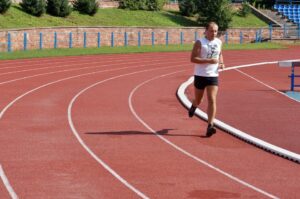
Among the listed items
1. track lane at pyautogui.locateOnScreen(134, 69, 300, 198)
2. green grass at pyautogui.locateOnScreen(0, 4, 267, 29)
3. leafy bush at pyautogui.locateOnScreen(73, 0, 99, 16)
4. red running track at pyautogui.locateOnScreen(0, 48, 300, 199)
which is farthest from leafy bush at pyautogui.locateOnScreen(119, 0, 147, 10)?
track lane at pyautogui.locateOnScreen(134, 69, 300, 198)

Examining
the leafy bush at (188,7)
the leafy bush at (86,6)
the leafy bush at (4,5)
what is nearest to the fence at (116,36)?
the leafy bush at (4,5)

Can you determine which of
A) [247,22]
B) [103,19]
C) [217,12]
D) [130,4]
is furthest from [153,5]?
[247,22]

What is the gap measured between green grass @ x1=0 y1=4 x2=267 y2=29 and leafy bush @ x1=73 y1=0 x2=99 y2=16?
47cm

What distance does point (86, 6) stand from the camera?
45.0 m

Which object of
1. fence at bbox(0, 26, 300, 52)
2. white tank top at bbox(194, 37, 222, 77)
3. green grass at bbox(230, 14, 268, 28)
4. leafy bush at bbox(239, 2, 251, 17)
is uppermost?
leafy bush at bbox(239, 2, 251, 17)

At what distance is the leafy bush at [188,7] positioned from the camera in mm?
52081

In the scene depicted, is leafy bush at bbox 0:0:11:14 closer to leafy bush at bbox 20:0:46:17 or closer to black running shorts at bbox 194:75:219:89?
leafy bush at bbox 20:0:46:17

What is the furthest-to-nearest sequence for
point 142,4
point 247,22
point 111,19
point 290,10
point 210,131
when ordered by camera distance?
point 290,10
point 247,22
point 142,4
point 111,19
point 210,131

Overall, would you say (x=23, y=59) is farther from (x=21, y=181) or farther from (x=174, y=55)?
(x=21, y=181)

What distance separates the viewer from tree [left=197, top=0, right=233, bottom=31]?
4909 cm

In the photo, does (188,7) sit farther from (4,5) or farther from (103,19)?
(4,5)

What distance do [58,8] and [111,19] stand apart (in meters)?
4.97

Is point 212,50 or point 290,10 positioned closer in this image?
point 212,50

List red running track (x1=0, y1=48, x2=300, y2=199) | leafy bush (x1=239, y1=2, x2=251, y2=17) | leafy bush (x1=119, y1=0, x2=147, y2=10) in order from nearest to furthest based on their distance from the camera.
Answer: red running track (x1=0, y1=48, x2=300, y2=199)
leafy bush (x1=119, y1=0, x2=147, y2=10)
leafy bush (x1=239, y1=2, x2=251, y2=17)
